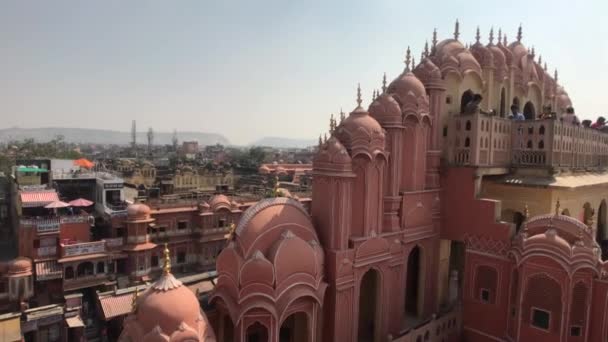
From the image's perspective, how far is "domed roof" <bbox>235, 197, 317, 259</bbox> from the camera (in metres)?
12.6

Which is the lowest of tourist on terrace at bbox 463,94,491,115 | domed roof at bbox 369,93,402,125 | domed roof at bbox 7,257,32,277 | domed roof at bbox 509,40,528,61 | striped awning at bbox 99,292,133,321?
domed roof at bbox 7,257,32,277

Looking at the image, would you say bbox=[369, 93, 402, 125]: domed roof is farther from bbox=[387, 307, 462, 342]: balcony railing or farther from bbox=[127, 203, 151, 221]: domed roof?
bbox=[127, 203, 151, 221]: domed roof

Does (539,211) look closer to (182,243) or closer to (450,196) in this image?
(450,196)

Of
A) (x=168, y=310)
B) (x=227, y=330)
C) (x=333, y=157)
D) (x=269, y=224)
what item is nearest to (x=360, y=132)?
(x=333, y=157)

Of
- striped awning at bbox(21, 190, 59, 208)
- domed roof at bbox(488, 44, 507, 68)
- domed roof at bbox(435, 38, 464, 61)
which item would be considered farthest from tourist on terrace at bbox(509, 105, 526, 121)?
striped awning at bbox(21, 190, 59, 208)

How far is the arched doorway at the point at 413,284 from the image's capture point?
1823 centimetres

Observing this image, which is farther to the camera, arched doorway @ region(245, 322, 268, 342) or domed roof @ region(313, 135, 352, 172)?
arched doorway @ region(245, 322, 268, 342)

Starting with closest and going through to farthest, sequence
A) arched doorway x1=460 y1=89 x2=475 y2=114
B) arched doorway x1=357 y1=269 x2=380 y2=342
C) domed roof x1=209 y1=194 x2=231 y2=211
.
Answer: arched doorway x1=357 y1=269 x2=380 y2=342 → arched doorway x1=460 y1=89 x2=475 y2=114 → domed roof x1=209 y1=194 x2=231 y2=211

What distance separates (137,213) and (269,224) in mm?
21047

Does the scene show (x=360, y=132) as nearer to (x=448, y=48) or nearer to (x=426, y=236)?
(x=426, y=236)

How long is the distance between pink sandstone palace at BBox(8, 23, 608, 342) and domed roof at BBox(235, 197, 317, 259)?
0.05m

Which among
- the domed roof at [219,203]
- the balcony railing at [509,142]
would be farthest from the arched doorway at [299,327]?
the domed roof at [219,203]

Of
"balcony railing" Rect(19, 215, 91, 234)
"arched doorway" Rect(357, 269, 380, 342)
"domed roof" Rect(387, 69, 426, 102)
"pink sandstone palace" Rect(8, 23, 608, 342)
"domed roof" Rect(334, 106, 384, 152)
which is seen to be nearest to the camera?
"pink sandstone palace" Rect(8, 23, 608, 342)

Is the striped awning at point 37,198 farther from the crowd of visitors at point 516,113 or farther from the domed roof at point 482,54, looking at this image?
the domed roof at point 482,54
